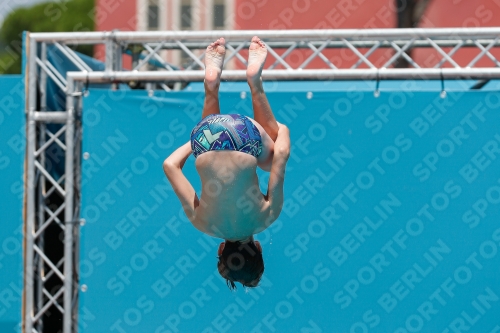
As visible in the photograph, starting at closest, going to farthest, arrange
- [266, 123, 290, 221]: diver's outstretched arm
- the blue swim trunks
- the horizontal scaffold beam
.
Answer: the blue swim trunks, [266, 123, 290, 221]: diver's outstretched arm, the horizontal scaffold beam

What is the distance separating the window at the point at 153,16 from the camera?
13.0 meters

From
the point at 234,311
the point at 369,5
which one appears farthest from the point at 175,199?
the point at 369,5

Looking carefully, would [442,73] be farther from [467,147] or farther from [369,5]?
[369,5]

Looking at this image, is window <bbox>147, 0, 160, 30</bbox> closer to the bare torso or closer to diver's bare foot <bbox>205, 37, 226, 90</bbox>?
diver's bare foot <bbox>205, 37, 226, 90</bbox>

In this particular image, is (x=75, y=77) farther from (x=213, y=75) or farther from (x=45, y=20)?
(x=45, y=20)

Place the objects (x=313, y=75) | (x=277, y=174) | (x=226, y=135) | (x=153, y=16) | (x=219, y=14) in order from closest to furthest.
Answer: (x=226, y=135), (x=277, y=174), (x=313, y=75), (x=219, y=14), (x=153, y=16)

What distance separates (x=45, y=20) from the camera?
2717cm

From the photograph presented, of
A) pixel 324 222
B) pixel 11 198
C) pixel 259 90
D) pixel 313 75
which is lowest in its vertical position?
pixel 11 198

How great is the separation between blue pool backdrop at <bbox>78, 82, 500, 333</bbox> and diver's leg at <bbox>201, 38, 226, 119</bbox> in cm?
126

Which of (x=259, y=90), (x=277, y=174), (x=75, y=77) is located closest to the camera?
(x=277, y=174)

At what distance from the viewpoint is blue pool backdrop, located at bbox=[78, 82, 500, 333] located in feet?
15.9

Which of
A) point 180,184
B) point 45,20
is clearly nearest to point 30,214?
point 180,184

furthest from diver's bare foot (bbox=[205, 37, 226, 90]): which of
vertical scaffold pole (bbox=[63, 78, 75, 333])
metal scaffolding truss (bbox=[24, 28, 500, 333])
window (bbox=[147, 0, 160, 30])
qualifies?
window (bbox=[147, 0, 160, 30])

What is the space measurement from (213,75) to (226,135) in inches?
15.8
